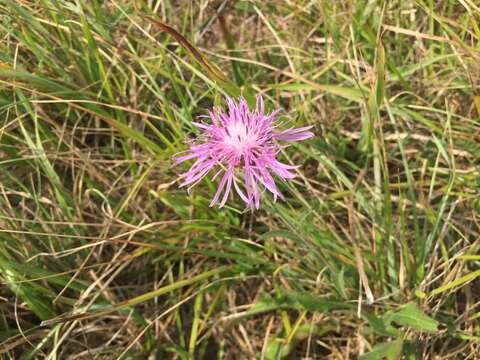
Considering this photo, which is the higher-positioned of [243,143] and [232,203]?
[243,143]

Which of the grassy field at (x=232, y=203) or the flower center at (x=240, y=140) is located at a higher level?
the flower center at (x=240, y=140)

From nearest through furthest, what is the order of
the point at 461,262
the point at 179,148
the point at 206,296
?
the point at 461,262 → the point at 179,148 → the point at 206,296

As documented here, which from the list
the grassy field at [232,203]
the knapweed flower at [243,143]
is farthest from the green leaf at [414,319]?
the knapweed flower at [243,143]

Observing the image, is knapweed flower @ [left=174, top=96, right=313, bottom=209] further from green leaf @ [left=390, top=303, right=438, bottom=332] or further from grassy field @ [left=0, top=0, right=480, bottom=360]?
green leaf @ [left=390, top=303, right=438, bottom=332]

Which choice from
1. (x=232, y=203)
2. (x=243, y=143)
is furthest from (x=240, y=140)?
(x=232, y=203)

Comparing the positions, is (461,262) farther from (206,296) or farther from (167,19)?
(167,19)

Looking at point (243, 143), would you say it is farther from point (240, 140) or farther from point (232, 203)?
point (232, 203)

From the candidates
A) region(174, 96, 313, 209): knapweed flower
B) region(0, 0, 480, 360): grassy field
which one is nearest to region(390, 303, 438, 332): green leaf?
region(0, 0, 480, 360): grassy field

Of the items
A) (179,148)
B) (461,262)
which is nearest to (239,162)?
(179,148)

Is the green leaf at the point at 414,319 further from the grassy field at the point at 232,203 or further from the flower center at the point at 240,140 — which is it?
the flower center at the point at 240,140
